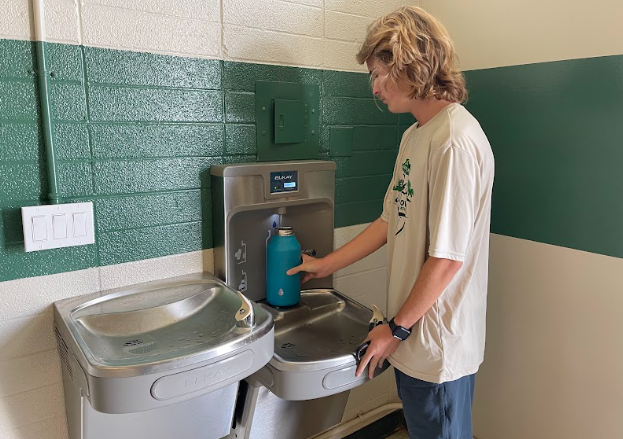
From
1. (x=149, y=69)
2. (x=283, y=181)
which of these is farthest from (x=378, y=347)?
(x=149, y=69)

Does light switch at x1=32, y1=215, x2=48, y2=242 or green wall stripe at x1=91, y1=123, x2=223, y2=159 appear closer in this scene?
light switch at x1=32, y1=215, x2=48, y2=242

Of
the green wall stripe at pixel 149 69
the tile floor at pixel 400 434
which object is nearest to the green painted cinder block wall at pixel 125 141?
the green wall stripe at pixel 149 69

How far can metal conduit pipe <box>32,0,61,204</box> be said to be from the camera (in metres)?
1.21

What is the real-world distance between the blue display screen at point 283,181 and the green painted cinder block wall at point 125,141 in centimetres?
11

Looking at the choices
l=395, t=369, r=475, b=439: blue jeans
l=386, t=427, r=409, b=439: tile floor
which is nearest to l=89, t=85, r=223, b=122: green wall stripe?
l=395, t=369, r=475, b=439: blue jeans

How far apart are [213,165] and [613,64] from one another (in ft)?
4.08

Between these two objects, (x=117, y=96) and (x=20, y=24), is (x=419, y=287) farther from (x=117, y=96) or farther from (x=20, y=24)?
(x=20, y=24)

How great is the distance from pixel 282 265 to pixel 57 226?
675 millimetres

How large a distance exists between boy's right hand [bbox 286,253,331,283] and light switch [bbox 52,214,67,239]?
0.68 m

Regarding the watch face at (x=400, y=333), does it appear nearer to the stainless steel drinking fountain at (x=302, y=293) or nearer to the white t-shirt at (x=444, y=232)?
the white t-shirt at (x=444, y=232)

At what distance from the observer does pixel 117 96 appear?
136 cm

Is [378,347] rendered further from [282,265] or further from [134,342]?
[134,342]

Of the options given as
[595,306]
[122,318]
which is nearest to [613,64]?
[595,306]

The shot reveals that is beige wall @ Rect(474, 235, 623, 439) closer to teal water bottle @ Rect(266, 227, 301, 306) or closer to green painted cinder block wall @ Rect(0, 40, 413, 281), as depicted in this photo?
teal water bottle @ Rect(266, 227, 301, 306)
